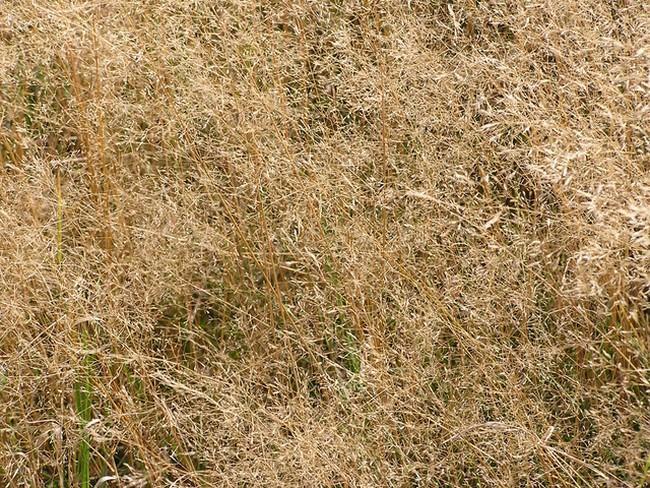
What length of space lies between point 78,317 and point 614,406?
1.12 m

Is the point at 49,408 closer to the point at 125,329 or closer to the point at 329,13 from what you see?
the point at 125,329

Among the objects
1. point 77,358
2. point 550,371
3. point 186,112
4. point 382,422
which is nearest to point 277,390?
point 382,422

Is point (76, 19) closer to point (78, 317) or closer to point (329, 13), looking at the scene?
point (329, 13)

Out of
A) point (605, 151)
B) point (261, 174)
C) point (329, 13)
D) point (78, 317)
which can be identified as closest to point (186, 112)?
point (261, 174)

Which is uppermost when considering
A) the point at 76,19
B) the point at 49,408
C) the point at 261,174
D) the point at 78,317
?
the point at 76,19

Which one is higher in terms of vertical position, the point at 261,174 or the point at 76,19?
the point at 76,19

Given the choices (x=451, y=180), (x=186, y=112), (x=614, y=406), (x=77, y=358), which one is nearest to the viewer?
(x=614, y=406)

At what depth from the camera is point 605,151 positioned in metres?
2.05

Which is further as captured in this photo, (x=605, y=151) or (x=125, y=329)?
(x=125, y=329)

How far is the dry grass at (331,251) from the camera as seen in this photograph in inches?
82.0

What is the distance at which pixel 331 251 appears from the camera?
232cm

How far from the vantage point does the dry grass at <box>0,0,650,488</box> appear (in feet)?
6.83

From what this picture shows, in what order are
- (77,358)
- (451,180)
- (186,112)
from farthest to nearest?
(186,112) → (451,180) → (77,358)

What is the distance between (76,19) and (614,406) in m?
1.62
